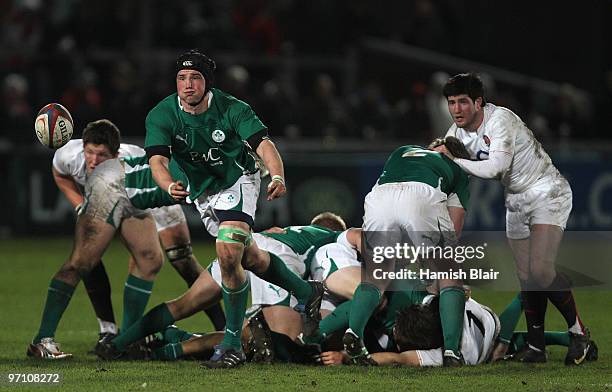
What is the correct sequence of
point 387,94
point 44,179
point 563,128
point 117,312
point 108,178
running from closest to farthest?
point 108,178 → point 117,312 → point 44,179 → point 563,128 → point 387,94

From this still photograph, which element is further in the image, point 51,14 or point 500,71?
point 500,71

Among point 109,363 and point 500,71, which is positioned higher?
point 500,71

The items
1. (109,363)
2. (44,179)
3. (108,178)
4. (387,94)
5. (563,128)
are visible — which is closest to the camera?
(109,363)

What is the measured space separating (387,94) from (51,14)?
5.68 m

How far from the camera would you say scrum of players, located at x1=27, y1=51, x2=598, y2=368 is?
7.57 m

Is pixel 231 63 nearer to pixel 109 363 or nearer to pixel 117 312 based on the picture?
pixel 117 312

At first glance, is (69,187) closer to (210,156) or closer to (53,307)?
(53,307)

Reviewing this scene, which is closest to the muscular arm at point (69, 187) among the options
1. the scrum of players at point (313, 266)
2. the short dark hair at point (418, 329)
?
the scrum of players at point (313, 266)

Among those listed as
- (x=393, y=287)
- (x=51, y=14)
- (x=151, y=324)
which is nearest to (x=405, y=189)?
(x=393, y=287)

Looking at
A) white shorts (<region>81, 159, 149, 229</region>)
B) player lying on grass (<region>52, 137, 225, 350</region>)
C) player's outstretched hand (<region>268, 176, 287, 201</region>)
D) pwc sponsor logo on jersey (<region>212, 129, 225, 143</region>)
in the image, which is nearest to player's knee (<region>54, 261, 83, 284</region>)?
player lying on grass (<region>52, 137, 225, 350</region>)

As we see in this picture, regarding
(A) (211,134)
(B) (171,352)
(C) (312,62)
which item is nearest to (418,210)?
(A) (211,134)

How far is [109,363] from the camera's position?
776 cm

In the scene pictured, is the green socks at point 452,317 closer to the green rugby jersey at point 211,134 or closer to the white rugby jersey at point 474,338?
the white rugby jersey at point 474,338

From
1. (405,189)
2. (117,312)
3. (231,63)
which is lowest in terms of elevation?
(117,312)
